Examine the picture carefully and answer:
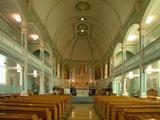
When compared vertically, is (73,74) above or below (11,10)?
below

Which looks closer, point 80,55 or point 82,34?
point 82,34

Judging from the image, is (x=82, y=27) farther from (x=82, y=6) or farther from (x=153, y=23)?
(x=153, y=23)

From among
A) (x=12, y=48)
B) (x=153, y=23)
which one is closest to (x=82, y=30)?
(x=153, y=23)

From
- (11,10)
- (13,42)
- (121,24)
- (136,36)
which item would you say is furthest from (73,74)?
(13,42)

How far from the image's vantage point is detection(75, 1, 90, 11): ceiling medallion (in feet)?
83.9

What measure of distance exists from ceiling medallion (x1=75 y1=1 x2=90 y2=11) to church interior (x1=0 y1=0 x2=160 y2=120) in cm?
9

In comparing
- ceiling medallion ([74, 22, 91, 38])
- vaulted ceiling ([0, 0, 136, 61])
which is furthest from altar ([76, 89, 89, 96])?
ceiling medallion ([74, 22, 91, 38])

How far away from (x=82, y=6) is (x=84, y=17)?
3834 millimetres

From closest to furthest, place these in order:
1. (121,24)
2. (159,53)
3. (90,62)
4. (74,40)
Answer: (159,53), (121,24), (74,40), (90,62)

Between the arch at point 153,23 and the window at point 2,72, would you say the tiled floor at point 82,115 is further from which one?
the window at point 2,72

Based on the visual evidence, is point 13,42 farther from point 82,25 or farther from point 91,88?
point 91,88

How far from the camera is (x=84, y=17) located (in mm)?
30141

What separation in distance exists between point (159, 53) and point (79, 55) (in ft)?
99.0

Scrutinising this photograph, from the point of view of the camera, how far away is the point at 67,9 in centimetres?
2655
